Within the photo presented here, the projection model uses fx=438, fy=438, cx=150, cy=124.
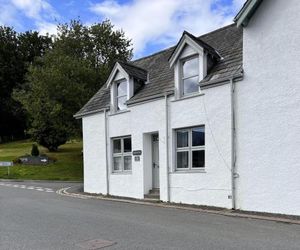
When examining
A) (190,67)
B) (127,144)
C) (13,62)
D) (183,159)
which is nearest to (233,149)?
(183,159)

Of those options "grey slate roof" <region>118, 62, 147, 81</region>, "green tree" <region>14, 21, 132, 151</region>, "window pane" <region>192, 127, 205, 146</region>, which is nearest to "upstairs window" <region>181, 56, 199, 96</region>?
"window pane" <region>192, 127, 205, 146</region>

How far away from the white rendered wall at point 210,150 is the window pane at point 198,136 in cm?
26

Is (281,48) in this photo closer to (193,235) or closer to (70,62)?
(193,235)

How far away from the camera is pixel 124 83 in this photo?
65.3 ft

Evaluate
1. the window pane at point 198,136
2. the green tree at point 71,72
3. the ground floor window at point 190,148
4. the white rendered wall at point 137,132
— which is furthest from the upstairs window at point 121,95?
the green tree at point 71,72

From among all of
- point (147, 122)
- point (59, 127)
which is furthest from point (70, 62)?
point (147, 122)

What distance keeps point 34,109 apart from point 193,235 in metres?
32.1

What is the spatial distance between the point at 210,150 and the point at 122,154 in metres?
5.78

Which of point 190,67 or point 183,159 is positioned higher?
point 190,67

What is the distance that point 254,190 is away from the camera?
13.1m

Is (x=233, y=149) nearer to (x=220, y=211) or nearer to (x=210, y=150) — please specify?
(x=210, y=150)

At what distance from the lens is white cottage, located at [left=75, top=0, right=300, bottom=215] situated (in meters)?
12.5

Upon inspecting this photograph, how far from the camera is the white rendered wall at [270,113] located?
1225 centimetres

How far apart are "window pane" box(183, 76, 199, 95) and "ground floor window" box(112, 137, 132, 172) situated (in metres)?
4.13
